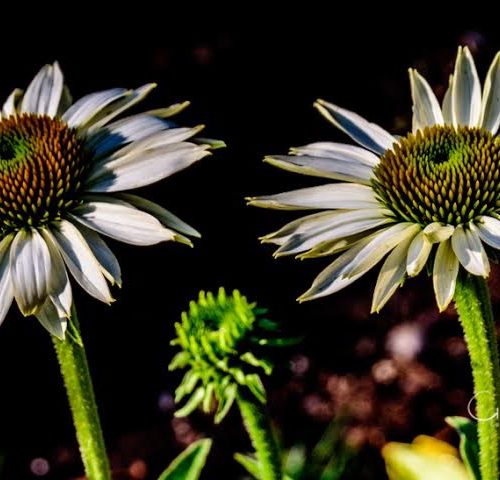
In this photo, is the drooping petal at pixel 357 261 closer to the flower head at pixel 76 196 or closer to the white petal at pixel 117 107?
the flower head at pixel 76 196

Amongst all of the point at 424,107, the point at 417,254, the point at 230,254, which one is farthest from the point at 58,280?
the point at 230,254

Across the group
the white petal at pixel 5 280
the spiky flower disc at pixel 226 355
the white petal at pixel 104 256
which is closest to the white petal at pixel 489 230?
the spiky flower disc at pixel 226 355

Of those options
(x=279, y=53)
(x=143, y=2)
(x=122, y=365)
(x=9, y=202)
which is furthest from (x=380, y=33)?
(x=9, y=202)

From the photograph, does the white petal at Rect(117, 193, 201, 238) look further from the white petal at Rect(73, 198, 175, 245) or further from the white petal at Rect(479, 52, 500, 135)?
→ the white petal at Rect(479, 52, 500, 135)

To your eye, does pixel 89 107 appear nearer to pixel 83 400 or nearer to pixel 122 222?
pixel 122 222

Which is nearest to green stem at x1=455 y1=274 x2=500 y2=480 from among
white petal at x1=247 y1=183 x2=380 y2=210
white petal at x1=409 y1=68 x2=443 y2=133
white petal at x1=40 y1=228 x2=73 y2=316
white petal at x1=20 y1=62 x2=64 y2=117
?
white petal at x1=247 y1=183 x2=380 y2=210

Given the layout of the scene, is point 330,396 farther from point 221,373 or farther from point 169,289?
point 221,373
